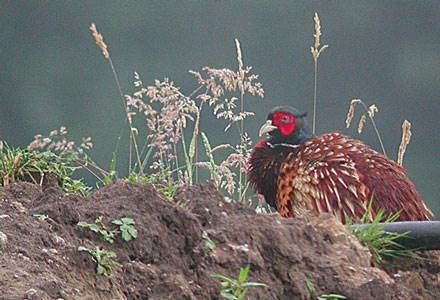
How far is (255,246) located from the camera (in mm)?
2732

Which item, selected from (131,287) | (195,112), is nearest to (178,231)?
(131,287)

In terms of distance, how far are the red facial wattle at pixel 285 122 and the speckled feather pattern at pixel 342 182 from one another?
16cm

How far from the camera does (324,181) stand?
4633 mm

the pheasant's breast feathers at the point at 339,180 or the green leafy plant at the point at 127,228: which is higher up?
the green leafy plant at the point at 127,228

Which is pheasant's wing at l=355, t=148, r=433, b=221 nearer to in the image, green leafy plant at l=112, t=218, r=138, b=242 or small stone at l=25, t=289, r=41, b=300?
green leafy plant at l=112, t=218, r=138, b=242

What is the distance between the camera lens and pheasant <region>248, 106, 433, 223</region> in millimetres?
4586

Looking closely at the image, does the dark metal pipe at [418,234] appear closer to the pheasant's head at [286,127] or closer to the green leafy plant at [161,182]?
Result: the green leafy plant at [161,182]

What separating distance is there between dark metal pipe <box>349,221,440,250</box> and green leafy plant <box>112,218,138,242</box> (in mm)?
942

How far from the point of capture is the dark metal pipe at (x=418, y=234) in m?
3.19

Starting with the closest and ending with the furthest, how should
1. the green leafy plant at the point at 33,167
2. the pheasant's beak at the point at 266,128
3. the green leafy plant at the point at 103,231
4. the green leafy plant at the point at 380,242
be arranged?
the green leafy plant at the point at 103,231
the green leafy plant at the point at 380,242
the green leafy plant at the point at 33,167
the pheasant's beak at the point at 266,128

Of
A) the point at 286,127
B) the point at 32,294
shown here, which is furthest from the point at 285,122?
the point at 32,294

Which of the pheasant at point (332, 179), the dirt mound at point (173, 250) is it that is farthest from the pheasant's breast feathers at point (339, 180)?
the dirt mound at point (173, 250)

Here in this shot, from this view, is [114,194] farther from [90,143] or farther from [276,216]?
[90,143]

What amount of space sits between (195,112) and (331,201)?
840mm
